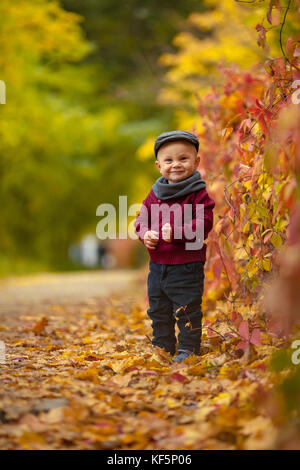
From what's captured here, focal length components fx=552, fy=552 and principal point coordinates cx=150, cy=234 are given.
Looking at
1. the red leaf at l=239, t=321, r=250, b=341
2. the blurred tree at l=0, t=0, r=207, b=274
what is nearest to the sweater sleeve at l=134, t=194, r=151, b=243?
the red leaf at l=239, t=321, r=250, b=341

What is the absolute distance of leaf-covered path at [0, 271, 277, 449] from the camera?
1.94 metres

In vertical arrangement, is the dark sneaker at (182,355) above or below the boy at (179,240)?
below

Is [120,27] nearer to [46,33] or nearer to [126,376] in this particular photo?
[46,33]

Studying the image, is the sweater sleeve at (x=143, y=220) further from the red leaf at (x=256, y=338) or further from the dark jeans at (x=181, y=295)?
the red leaf at (x=256, y=338)

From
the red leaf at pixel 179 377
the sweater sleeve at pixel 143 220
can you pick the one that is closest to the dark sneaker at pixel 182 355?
the red leaf at pixel 179 377

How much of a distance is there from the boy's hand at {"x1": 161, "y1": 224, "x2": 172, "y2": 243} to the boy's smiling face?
0.97 ft

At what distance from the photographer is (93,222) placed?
72.3 feet

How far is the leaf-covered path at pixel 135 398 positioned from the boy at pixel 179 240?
0.18m

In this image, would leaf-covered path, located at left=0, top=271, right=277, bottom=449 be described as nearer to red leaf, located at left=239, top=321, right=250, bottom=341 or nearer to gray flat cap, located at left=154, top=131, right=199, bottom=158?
red leaf, located at left=239, top=321, right=250, bottom=341

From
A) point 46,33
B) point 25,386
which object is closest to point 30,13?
point 46,33

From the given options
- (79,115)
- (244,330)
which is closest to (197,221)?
(244,330)

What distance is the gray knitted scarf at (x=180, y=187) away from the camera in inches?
115

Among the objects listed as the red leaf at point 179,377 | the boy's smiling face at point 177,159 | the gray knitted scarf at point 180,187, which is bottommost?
the red leaf at point 179,377
